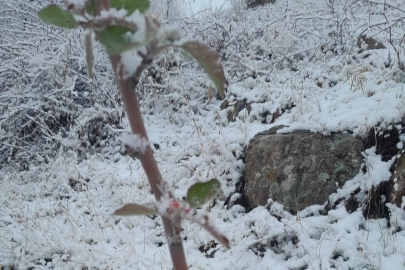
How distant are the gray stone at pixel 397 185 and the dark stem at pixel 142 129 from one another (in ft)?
7.29

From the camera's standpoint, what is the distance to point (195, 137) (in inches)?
134

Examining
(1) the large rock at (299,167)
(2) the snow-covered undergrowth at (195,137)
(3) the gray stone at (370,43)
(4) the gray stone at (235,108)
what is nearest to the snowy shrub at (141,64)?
(2) the snow-covered undergrowth at (195,137)

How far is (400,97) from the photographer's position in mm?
2398

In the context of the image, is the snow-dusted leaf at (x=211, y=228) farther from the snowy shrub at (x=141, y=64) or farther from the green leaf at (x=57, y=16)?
the green leaf at (x=57, y=16)

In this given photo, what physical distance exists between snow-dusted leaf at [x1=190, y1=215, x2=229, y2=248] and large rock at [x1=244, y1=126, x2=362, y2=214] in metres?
2.18

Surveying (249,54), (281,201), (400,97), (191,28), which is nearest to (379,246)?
(281,201)

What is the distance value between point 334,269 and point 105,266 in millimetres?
1530

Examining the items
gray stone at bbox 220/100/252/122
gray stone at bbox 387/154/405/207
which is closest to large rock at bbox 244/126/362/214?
gray stone at bbox 387/154/405/207

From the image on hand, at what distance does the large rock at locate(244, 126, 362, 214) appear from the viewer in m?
2.31

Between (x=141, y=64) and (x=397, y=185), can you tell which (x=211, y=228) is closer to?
(x=141, y=64)

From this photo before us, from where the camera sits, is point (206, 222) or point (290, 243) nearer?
point (206, 222)

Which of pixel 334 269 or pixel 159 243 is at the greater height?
pixel 159 243

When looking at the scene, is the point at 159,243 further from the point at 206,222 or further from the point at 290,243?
the point at 206,222

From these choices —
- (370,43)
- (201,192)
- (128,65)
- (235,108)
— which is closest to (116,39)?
(128,65)
